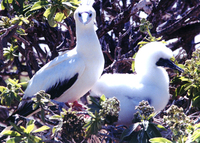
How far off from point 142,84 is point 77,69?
0.65m

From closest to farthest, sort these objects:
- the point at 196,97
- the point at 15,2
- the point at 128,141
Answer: the point at 128,141, the point at 196,97, the point at 15,2

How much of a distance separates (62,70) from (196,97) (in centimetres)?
131

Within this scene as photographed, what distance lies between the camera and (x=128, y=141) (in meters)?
2.82

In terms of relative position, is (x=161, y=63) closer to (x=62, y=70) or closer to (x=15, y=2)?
(x=62, y=70)

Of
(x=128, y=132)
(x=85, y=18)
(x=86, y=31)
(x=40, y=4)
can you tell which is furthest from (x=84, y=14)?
(x=128, y=132)

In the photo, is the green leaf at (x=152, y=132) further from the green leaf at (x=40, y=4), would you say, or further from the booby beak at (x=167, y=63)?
the green leaf at (x=40, y=4)

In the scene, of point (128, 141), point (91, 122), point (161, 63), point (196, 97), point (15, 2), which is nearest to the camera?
point (91, 122)

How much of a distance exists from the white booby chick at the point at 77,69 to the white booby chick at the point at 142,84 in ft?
0.57

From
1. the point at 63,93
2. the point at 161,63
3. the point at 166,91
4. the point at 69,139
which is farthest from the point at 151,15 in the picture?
the point at 69,139

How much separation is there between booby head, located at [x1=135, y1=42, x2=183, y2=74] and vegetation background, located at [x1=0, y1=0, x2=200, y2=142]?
0.20 metres

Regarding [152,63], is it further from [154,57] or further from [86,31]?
[86,31]

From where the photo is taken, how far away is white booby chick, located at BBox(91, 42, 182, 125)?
10.6ft

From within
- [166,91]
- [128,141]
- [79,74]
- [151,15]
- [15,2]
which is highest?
[15,2]

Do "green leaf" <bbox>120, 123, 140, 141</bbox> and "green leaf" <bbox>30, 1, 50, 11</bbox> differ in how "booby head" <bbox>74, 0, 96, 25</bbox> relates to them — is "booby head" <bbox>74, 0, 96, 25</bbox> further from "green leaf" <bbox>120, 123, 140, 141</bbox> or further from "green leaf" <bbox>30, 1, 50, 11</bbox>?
"green leaf" <bbox>120, 123, 140, 141</bbox>
